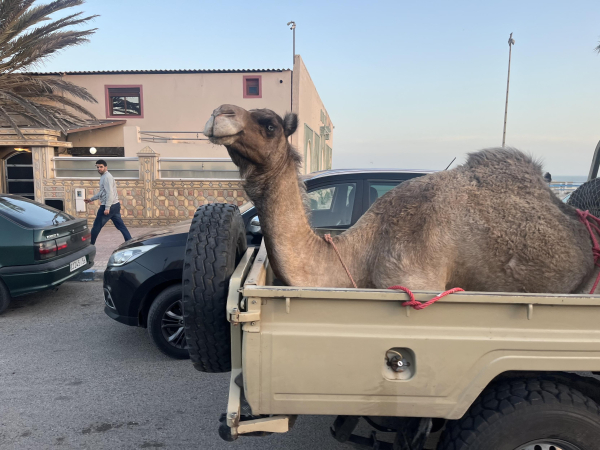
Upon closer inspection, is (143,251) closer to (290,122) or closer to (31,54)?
(290,122)

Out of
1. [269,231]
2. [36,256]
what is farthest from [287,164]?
[36,256]

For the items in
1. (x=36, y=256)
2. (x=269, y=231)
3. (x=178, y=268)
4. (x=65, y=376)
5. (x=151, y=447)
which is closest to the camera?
(x=269, y=231)

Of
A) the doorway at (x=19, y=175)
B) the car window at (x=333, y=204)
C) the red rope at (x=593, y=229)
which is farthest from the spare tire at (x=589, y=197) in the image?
the doorway at (x=19, y=175)

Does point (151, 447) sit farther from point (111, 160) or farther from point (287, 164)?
point (111, 160)

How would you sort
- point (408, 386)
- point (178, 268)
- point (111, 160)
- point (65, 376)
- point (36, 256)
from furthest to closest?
point (111, 160)
point (36, 256)
point (178, 268)
point (65, 376)
point (408, 386)

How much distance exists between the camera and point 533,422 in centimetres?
211

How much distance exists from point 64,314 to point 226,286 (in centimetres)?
483

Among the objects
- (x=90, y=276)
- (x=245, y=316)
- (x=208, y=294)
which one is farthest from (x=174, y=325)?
(x=90, y=276)

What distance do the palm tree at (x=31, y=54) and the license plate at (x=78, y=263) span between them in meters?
9.57

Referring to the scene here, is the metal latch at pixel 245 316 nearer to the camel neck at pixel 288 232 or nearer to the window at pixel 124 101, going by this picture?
the camel neck at pixel 288 232

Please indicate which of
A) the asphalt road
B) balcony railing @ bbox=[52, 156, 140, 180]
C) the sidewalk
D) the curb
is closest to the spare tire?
the asphalt road

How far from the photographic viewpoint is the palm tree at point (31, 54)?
1445 centimetres

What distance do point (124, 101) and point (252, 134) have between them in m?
21.1

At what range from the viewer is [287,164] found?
2875 millimetres
